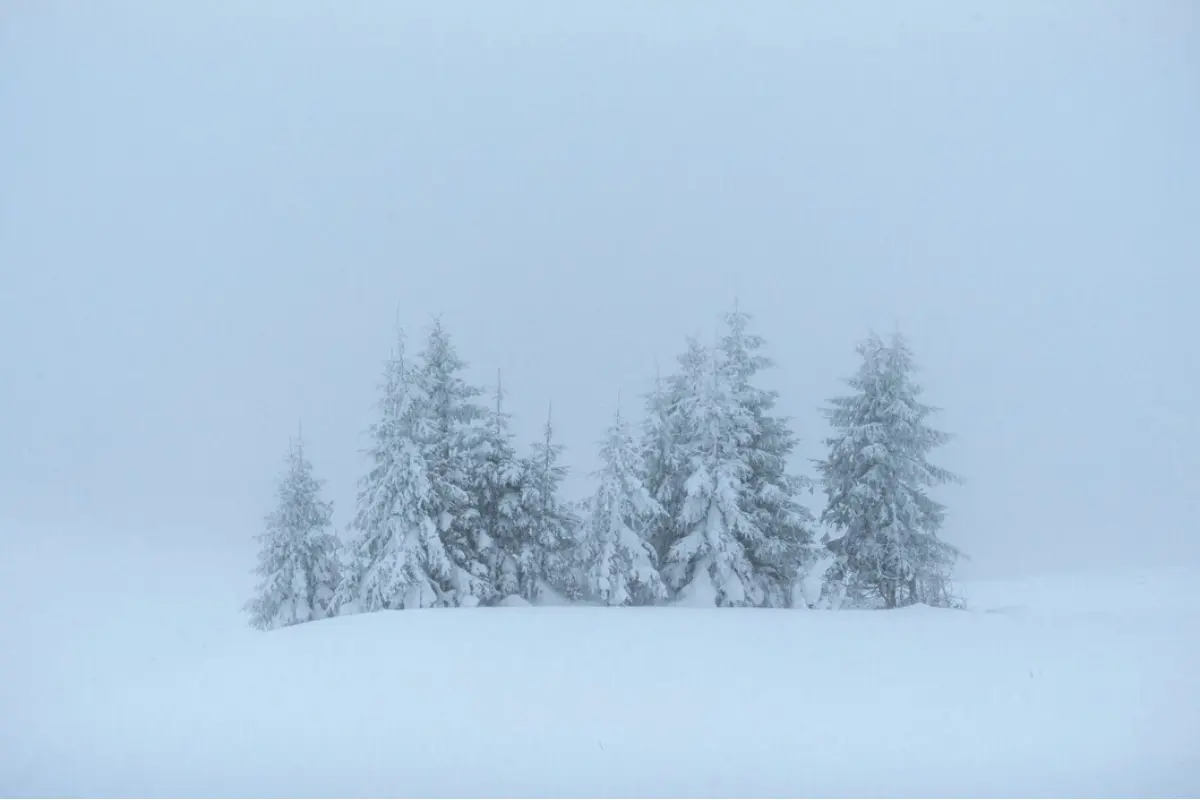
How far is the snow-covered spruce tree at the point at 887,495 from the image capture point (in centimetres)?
2177

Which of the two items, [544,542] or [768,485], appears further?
[544,542]

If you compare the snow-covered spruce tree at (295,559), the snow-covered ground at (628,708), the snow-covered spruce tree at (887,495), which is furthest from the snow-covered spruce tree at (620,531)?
the snow-covered spruce tree at (295,559)

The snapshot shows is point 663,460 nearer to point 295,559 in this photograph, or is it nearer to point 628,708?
point 295,559

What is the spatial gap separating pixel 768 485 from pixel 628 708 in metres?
12.3

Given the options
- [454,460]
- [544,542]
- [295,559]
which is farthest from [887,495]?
[295,559]

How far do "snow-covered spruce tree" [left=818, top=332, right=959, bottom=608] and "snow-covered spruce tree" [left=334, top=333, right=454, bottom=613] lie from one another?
37.6 feet

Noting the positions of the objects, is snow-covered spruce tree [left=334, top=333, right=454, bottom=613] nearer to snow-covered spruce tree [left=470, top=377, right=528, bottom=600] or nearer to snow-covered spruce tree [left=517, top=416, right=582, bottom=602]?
snow-covered spruce tree [left=470, top=377, right=528, bottom=600]

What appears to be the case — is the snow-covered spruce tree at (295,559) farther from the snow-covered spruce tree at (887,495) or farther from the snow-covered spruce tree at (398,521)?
the snow-covered spruce tree at (887,495)

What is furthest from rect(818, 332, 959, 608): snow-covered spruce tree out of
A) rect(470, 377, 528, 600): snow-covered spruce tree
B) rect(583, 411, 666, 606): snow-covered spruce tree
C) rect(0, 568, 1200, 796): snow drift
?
rect(470, 377, 528, 600): snow-covered spruce tree

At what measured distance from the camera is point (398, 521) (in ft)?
69.3

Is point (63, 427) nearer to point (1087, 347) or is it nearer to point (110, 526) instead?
point (110, 526)

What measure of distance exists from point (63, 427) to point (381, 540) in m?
159

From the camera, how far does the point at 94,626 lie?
27.0 meters

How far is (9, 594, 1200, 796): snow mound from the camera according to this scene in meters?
8.84
